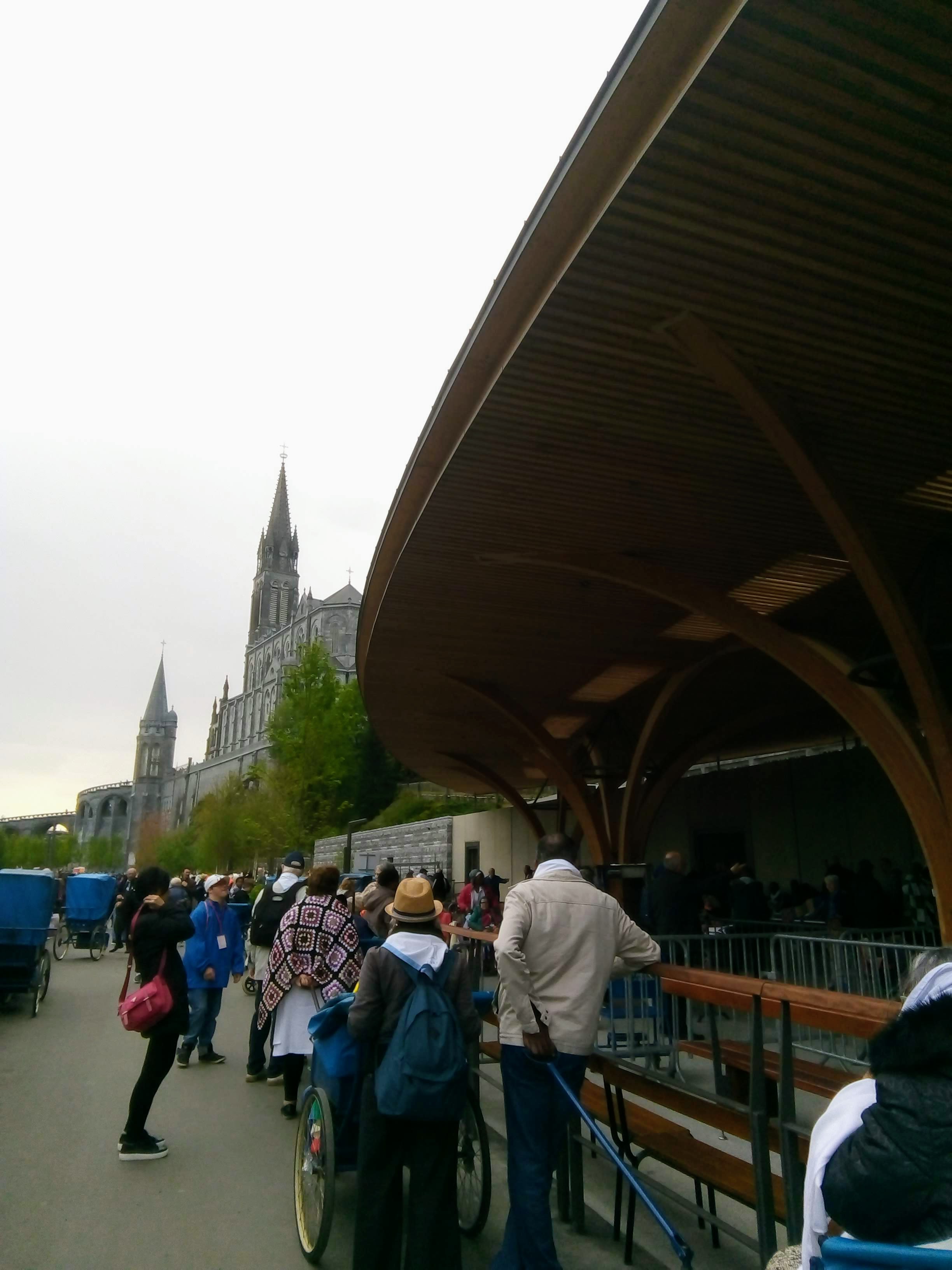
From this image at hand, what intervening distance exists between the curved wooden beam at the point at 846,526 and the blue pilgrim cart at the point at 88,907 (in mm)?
15877

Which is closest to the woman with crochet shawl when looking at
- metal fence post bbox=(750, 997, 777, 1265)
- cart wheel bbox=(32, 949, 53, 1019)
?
metal fence post bbox=(750, 997, 777, 1265)

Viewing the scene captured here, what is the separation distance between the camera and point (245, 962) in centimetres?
1619

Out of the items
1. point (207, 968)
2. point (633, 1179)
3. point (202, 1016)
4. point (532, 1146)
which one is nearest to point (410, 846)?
point (202, 1016)

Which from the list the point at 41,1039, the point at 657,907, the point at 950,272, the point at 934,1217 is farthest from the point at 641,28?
the point at 41,1039

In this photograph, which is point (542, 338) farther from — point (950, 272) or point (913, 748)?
point (913, 748)

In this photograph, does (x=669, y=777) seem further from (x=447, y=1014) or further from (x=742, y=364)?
(x=447, y=1014)

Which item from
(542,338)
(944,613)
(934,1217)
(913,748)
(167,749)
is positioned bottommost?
(934,1217)

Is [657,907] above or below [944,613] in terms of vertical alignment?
below

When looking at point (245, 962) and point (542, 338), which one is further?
point (245, 962)

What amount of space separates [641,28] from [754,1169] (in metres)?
4.85

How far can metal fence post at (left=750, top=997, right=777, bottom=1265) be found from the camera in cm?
307

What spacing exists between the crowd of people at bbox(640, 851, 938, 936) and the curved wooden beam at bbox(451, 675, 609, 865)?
3.86 meters

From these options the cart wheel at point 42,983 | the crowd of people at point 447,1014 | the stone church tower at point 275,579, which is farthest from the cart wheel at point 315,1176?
the stone church tower at point 275,579

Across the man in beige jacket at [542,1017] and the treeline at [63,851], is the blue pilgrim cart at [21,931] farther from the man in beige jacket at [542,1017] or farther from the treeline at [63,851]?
the treeline at [63,851]
